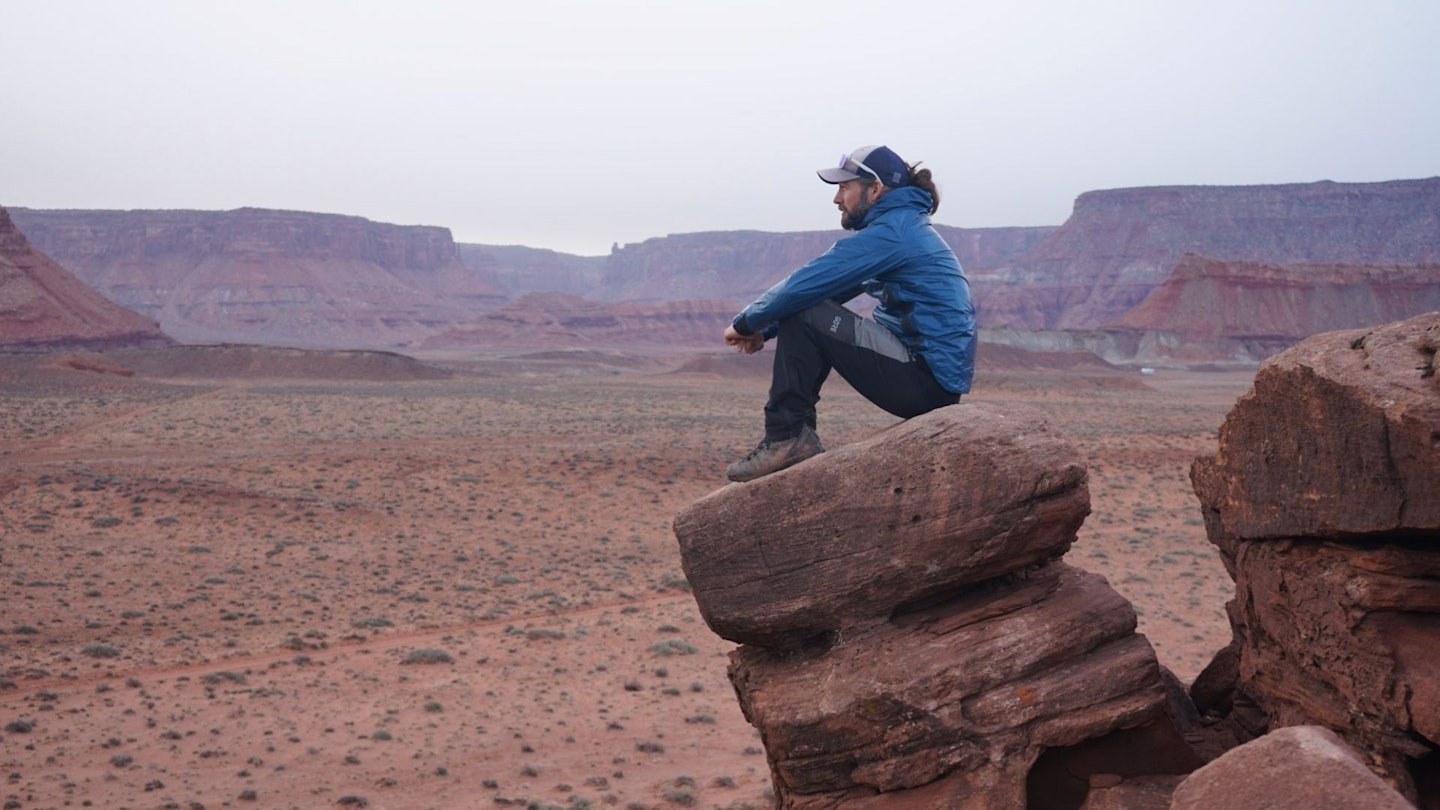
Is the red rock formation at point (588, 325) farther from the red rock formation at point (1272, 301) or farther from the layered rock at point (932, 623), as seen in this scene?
the layered rock at point (932, 623)

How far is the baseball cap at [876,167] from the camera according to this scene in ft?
20.9

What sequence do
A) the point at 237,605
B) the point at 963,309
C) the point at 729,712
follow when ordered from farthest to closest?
the point at 237,605
the point at 729,712
the point at 963,309

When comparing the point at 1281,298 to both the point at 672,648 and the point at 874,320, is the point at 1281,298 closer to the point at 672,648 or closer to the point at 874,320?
the point at 672,648

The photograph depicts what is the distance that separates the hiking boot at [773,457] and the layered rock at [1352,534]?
2.15 m

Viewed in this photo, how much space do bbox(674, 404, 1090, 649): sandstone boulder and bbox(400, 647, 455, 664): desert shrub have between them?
879cm

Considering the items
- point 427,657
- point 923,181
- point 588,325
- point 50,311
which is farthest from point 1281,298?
point 923,181

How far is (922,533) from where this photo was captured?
19.1 ft

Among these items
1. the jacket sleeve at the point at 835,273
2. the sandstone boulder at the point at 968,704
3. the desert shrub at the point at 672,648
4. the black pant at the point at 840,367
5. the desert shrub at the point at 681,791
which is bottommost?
the desert shrub at the point at 672,648

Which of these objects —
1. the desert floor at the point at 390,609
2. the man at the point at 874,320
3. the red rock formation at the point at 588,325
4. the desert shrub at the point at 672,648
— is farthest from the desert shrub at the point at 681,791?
the red rock formation at the point at 588,325

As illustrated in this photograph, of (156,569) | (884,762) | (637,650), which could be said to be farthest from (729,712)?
(156,569)

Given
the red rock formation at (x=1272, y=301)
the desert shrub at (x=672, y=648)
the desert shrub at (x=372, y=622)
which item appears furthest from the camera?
the red rock formation at (x=1272, y=301)

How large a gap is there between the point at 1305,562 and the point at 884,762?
221 centimetres

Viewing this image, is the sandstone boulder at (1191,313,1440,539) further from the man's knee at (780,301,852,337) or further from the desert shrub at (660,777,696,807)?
the desert shrub at (660,777,696,807)

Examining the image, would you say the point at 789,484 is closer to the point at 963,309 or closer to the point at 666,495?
the point at 963,309
